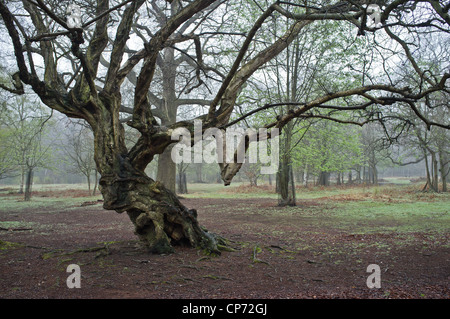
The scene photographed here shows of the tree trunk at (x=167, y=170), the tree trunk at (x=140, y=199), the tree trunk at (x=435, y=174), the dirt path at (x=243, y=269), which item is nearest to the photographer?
the dirt path at (x=243, y=269)

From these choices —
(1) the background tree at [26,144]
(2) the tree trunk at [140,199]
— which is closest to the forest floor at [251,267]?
(2) the tree trunk at [140,199]

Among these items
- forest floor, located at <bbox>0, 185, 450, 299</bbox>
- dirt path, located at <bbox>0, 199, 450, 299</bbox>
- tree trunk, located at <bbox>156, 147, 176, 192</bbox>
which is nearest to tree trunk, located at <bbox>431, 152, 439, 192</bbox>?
forest floor, located at <bbox>0, 185, 450, 299</bbox>

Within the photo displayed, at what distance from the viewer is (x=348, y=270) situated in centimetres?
497

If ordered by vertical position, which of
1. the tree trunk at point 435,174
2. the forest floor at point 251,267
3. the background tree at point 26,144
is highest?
the background tree at point 26,144

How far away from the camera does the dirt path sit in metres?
3.93

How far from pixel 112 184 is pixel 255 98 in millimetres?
11117

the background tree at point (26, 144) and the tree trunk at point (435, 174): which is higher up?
the background tree at point (26, 144)

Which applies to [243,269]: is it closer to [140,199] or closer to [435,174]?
[140,199]

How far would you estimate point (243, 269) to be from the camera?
502cm

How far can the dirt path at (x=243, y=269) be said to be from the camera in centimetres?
393

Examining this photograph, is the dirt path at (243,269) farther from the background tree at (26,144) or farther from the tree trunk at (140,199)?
the background tree at (26,144)

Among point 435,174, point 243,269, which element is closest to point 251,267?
point 243,269

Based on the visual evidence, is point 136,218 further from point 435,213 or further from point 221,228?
point 435,213
